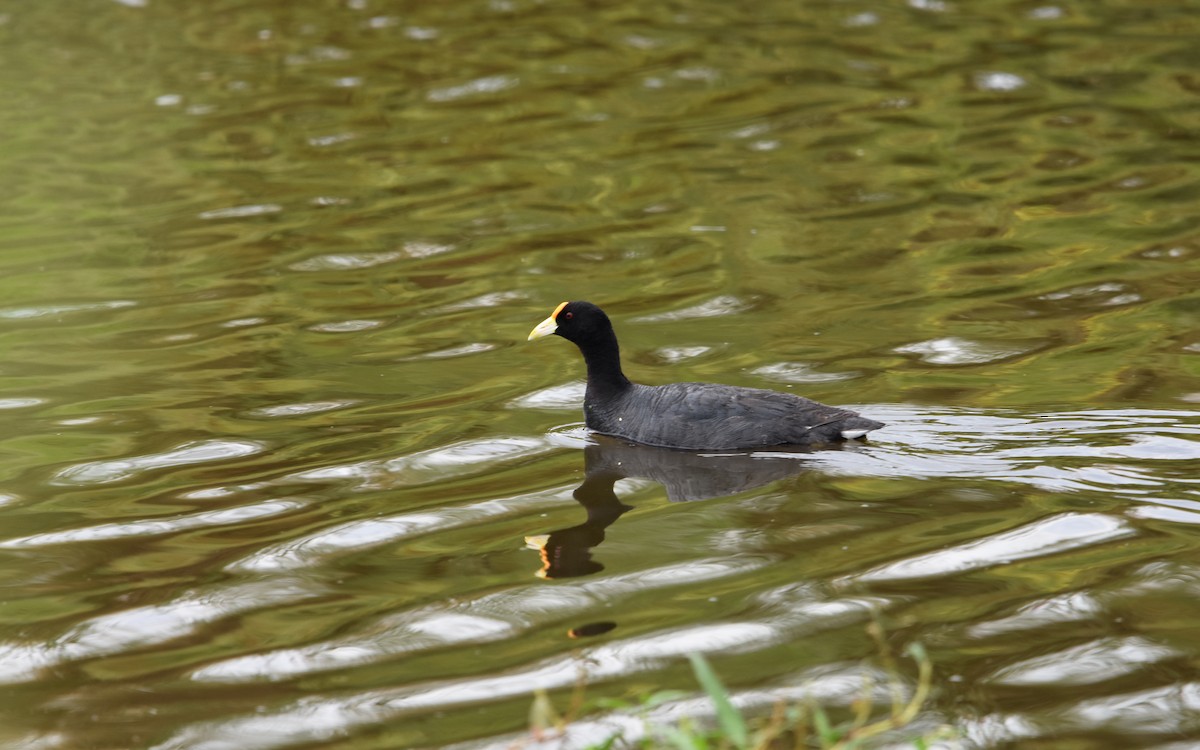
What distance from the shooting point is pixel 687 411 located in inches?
350

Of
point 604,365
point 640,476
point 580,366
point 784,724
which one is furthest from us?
point 580,366

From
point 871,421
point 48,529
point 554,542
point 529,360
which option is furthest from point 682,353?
point 48,529

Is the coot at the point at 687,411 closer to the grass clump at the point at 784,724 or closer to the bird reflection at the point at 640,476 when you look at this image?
the bird reflection at the point at 640,476

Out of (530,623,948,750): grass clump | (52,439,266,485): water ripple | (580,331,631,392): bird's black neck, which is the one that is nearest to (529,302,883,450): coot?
(580,331,631,392): bird's black neck

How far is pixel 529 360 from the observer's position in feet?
36.1

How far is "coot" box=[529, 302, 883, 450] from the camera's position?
859 centimetres

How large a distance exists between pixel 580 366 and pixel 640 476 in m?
2.50

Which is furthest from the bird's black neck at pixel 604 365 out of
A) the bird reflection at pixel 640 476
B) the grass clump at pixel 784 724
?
the grass clump at pixel 784 724

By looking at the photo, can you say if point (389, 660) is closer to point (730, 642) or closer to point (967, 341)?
point (730, 642)

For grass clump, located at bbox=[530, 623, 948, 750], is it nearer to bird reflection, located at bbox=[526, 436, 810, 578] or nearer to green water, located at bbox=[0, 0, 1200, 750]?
green water, located at bbox=[0, 0, 1200, 750]

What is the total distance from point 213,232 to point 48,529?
7.17 meters

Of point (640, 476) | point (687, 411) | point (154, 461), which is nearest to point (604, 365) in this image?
point (687, 411)

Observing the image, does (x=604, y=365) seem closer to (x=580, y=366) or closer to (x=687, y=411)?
(x=687, y=411)

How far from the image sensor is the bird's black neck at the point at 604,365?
9.43 metres
